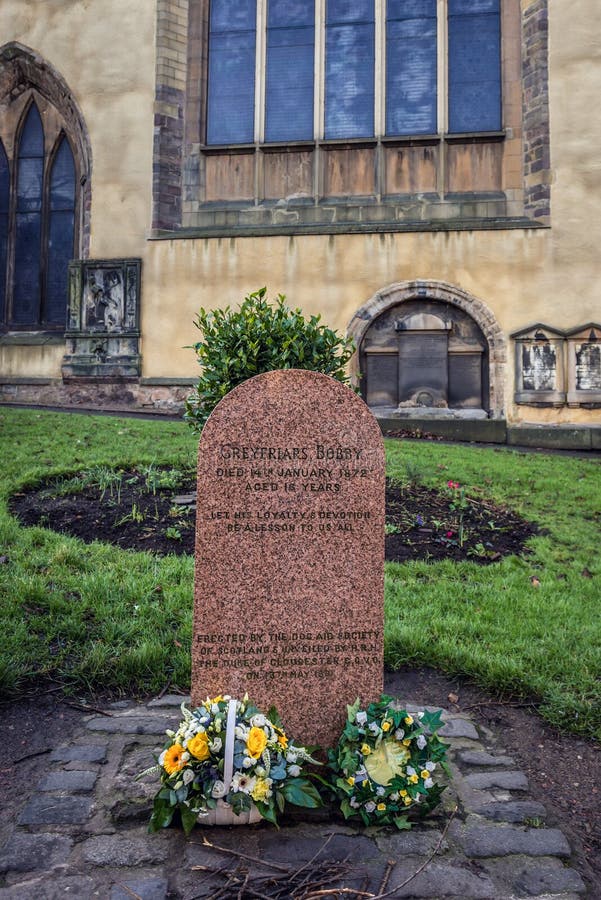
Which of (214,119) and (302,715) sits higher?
(214,119)

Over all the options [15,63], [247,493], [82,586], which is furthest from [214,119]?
[247,493]

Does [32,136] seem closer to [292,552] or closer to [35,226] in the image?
[35,226]

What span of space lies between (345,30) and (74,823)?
15.1 metres

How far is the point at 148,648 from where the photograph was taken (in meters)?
3.67

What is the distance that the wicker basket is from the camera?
233 centimetres

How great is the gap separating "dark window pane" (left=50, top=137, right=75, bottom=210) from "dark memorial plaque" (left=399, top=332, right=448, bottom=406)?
855 cm

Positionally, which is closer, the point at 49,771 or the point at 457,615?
the point at 49,771

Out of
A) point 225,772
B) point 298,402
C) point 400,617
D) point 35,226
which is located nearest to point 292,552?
point 298,402

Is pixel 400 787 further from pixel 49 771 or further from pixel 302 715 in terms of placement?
pixel 49 771

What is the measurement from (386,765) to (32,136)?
55.3 ft

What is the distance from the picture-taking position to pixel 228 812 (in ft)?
7.73

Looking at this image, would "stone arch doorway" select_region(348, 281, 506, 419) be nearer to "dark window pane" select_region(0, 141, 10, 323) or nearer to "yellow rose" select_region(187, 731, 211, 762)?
"dark window pane" select_region(0, 141, 10, 323)

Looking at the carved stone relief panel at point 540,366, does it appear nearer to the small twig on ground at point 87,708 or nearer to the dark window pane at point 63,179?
the dark window pane at point 63,179

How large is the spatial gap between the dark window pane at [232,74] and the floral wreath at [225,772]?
44.8ft
